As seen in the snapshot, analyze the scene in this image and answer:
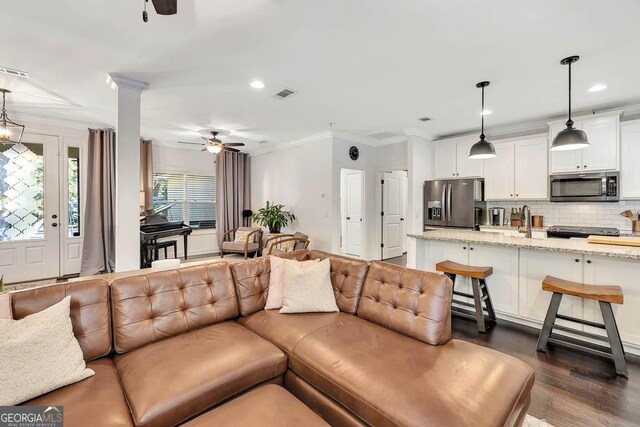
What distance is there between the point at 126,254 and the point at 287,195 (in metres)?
3.81

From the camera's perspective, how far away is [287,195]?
6578 mm

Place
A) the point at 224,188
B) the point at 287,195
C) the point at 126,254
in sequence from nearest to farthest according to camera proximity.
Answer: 1. the point at 126,254
2. the point at 287,195
3. the point at 224,188

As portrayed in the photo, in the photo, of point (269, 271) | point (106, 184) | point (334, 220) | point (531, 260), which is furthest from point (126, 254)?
point (531, 260)

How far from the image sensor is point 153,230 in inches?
208

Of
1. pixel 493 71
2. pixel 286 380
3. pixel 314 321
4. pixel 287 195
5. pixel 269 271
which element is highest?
pixel 493 71

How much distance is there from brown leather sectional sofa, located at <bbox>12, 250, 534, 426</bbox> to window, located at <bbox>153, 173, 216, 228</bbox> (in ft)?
16.6

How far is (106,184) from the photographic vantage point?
5.34m

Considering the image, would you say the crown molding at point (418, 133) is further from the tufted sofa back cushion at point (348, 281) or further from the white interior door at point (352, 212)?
the tufted sofa back cushion at point (348, 281)

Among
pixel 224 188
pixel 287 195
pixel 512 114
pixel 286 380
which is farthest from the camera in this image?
pixel 224 188

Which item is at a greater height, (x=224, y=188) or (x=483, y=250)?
(x=224, y=188)

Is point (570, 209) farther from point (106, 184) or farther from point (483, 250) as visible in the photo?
point (106, 184)

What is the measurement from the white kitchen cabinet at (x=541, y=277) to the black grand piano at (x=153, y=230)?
216 inches

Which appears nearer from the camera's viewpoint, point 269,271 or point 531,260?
point 269,271

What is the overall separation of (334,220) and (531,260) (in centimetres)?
329
